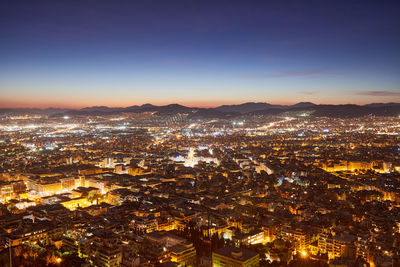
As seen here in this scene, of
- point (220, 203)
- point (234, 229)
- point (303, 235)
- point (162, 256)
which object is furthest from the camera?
point (220, 203)

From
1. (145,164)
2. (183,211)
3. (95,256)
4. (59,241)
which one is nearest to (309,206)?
(183,211)

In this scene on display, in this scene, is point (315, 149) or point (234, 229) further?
point (315, 149)

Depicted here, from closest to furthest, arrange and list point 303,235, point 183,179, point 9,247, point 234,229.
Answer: point 9,247
point 303,235
point 234,229
point 183,179

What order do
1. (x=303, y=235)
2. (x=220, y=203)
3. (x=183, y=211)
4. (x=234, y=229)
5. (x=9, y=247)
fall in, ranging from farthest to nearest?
1. (x=220, y=203)
2. (x=183, y=211)
3. (x=234, y=229)
4. (x=303, y=235)
5. (x=9, y=247)

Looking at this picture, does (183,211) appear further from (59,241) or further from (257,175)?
(257,175)

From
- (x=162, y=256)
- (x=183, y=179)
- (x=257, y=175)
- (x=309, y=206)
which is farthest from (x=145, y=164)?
(x=162, y=256)

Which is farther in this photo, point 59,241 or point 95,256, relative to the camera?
point 59,241

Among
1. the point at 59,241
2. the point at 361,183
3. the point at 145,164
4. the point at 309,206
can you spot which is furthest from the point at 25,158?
the point at 361,183

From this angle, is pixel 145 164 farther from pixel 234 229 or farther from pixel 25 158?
pixel 234 229

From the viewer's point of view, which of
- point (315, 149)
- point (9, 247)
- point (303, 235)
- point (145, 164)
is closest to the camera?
point (9, 247)
